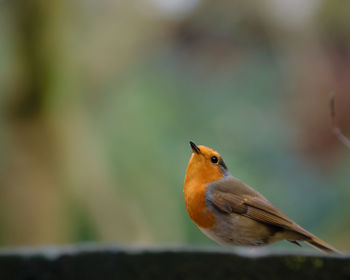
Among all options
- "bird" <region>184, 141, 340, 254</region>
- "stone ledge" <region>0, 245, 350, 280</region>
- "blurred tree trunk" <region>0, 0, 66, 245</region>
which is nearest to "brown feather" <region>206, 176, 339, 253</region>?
"bird" <region>184, 141, 340, 254</region>

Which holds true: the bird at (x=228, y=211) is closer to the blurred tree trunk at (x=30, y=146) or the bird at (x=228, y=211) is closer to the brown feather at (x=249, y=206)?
the brown feather at (x=249, y=206)

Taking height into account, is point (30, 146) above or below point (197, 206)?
below

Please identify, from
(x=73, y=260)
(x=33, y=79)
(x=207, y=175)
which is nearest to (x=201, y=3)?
(x=33, y=79)

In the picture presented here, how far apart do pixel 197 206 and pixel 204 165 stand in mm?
138

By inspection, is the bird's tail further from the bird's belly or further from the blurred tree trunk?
the blurred tree trunk

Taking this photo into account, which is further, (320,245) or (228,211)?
(228,211)

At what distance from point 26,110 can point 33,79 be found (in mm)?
250

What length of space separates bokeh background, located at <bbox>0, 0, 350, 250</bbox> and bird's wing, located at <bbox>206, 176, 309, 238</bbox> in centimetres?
273

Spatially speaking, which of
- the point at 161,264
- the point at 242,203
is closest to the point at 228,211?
the point at 242,203

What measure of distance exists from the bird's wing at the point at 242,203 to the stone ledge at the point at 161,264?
0.40 m

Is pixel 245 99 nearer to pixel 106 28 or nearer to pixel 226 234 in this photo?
pixel 106 28

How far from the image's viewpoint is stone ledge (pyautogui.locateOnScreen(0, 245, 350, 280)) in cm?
98

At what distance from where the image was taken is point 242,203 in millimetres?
1588

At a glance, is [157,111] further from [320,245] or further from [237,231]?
[320,245]
